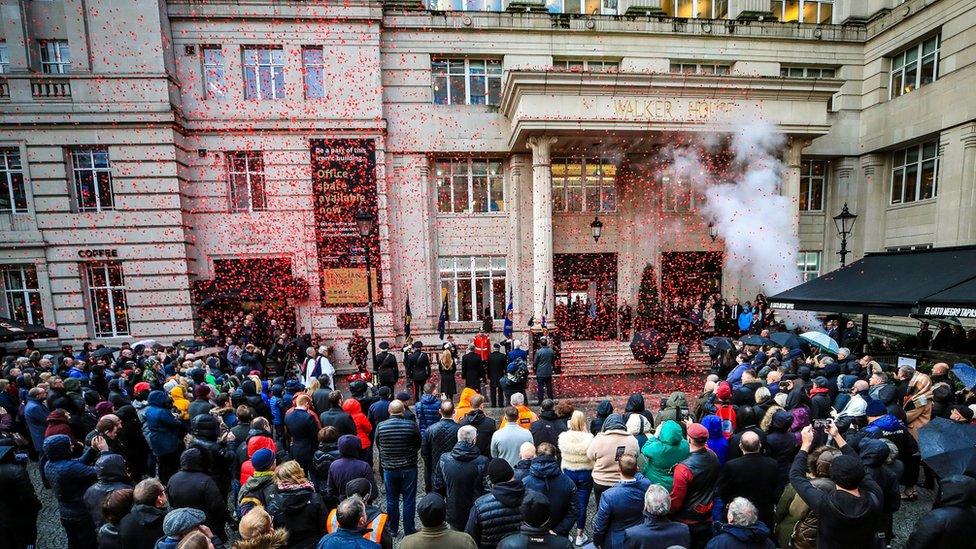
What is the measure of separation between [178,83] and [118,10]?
2.58 metres

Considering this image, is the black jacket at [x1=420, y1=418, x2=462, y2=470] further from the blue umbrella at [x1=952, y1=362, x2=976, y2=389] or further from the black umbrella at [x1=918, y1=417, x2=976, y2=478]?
the blue umbrella at [x1=952, y1=362, x2=976, y2=389]

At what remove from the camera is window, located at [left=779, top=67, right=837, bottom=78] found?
17703 millimetres

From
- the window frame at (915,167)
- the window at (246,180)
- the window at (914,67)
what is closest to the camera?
the window at (246,180)

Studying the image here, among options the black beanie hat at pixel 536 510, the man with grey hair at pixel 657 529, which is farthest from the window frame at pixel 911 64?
the black beanie hat at pixel 536 510

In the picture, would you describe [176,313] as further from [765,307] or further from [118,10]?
[765,307]

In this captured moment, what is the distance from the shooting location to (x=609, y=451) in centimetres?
448

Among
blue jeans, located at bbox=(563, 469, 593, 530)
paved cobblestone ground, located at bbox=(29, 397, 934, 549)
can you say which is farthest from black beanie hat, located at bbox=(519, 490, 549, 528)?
paved cobblestone ground, located at bbox=(29, 397, 934, 549)

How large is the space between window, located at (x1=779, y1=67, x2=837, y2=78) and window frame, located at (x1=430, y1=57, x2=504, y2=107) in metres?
12.4

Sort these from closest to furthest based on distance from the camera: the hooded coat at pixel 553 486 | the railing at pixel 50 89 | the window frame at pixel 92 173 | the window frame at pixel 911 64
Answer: the hooded coat at pixel 553 486 → the railing at pixel 50 89 → the window frame at pixel 92 173 → the window frame at pixel 911 64

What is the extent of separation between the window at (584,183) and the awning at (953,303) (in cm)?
988

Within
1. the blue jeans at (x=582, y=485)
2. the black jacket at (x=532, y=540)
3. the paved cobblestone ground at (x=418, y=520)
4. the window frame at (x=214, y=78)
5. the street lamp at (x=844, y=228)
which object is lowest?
the paved cobblestone ground at (x=418, y=520)

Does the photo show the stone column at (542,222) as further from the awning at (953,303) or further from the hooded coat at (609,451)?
the hooded coat at (609,451)

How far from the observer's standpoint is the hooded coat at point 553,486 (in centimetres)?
376

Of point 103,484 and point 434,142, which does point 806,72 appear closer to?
point 434,142
